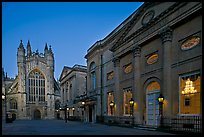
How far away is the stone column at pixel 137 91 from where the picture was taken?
2259 centimetres

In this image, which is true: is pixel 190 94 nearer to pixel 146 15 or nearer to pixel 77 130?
pixel 146 15

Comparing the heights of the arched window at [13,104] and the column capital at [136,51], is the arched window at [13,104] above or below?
below

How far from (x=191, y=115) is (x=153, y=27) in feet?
29.5

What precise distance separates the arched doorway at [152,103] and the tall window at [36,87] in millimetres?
62670

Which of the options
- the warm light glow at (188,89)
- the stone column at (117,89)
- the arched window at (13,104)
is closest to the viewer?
the warm light glow at (188,89)

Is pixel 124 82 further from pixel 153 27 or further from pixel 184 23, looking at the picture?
pixel 184 23

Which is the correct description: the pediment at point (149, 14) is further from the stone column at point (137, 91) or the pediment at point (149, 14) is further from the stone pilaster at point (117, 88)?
the stone pilaster at point (117, 88)

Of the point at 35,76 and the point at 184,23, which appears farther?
the point at 35,76

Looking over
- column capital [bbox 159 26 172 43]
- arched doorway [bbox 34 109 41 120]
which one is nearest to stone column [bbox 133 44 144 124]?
column capital [bbox 159 26 172 43]

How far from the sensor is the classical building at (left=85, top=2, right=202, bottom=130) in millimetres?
16375

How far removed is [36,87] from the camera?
260 ft

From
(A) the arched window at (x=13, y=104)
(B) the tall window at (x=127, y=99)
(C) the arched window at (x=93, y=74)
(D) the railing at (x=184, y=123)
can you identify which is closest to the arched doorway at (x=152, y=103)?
(D) the railing at (x=184, y=123)

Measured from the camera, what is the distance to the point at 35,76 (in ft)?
261

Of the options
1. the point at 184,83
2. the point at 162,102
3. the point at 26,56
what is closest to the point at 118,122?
the point at 162,102
